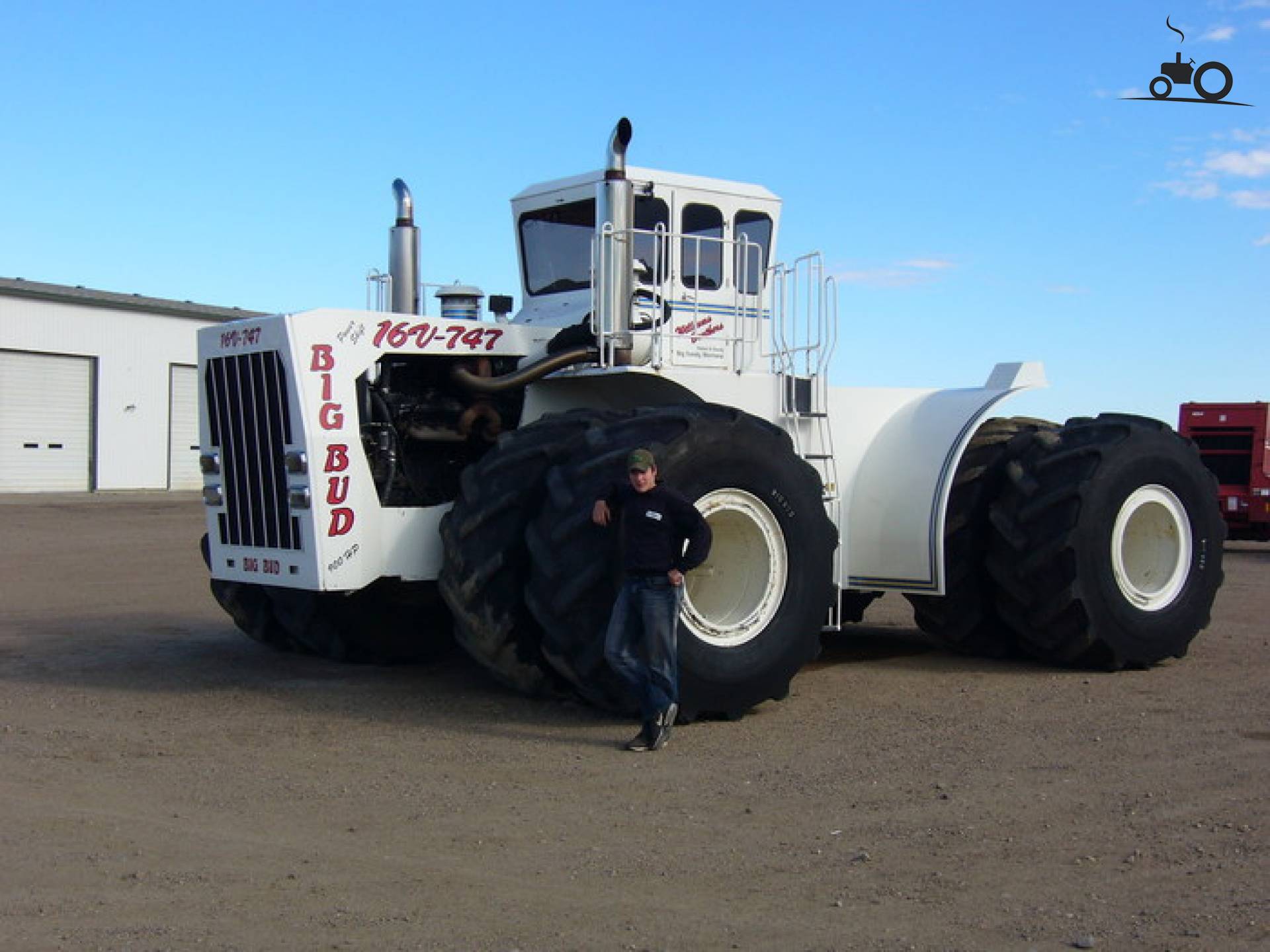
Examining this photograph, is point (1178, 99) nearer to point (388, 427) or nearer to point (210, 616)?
point (388, 427)

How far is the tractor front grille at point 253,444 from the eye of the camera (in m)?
9.56

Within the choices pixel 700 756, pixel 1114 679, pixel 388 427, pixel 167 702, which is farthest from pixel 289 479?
pixel 1114 679

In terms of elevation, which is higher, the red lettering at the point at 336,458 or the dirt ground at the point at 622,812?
the red lettering at the point at 336,458

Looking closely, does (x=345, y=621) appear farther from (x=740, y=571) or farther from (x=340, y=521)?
(x=740, y=571)

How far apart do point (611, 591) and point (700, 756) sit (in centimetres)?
110

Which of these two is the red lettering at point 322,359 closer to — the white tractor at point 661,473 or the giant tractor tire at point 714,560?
the white tractor at point 661,473

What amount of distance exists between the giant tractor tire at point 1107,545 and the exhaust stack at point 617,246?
126 inches

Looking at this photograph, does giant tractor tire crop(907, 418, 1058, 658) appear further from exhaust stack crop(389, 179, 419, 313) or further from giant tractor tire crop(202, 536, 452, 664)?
exhaust stack crop(389, 179, 419, 313)

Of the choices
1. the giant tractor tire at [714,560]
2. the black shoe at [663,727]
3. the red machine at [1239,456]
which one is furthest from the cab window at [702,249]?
the red machine at [1239,456]

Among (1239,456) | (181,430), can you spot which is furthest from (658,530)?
(181,430)

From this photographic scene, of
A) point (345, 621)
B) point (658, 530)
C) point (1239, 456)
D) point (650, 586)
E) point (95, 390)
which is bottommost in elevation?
point (345, 621)

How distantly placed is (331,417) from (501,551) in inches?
56.5

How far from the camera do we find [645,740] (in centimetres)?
839

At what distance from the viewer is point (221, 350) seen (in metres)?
10.0
